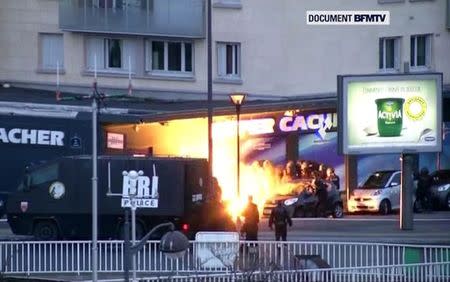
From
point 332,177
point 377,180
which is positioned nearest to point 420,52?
point 332,177

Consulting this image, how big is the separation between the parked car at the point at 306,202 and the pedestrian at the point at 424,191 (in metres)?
4.20

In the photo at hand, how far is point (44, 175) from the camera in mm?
37094

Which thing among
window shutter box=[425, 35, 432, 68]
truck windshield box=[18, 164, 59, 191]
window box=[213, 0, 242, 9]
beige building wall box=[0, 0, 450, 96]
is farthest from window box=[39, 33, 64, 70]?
truck windshield box=[18, 164, 59, 191]

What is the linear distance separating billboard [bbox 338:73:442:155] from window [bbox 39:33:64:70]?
15915 millimetres

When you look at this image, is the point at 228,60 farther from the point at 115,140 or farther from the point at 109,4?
the point at 115,140

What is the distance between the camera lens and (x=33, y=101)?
48188 millimetres

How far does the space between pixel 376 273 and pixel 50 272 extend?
24.4ft

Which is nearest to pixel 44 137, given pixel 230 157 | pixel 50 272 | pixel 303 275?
pixel 230 157

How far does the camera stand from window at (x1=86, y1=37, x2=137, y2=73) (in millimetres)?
54500

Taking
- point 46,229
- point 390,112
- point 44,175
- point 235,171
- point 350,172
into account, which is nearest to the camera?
point 46,229

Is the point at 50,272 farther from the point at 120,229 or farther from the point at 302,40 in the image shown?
the point at 302,40

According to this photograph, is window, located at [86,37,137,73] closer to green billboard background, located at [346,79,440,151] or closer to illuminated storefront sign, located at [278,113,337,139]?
illuminated storefront sign, located at [278,113,337,139]

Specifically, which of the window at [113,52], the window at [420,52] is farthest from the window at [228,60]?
the window at [420,52]

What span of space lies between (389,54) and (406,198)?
15436 mm
